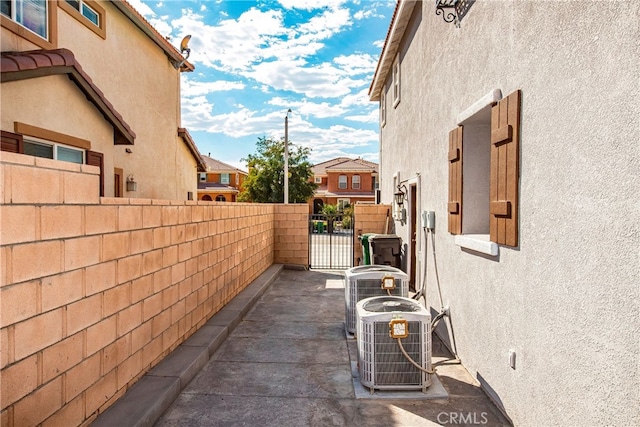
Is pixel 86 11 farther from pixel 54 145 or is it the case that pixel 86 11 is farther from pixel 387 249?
pixel 387 249

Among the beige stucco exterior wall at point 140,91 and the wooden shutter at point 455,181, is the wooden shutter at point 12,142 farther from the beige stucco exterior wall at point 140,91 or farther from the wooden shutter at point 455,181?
the wooden shutter at point 455,181

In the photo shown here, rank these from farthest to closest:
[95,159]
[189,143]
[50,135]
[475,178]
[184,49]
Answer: [189,143] → [184,49] → [95,159] → [50,135] → [475,178]

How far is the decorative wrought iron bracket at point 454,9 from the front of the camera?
14.2ft

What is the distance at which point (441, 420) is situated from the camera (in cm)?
325

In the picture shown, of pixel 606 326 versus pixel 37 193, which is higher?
pixel 37 193

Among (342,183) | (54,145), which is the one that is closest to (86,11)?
(54,145)

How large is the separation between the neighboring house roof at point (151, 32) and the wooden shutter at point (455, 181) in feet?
30.7

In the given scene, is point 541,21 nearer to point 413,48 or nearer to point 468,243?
point 468,243

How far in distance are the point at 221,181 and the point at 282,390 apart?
115 feet

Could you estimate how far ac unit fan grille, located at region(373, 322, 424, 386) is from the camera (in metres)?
3.67

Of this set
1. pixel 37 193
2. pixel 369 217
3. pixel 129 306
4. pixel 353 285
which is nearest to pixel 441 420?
pixel 353 285

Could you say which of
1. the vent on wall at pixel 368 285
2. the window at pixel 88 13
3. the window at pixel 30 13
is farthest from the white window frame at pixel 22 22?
the vent on wall at pixel 368 285

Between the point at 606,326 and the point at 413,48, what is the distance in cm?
689

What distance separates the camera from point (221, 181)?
122 feet
